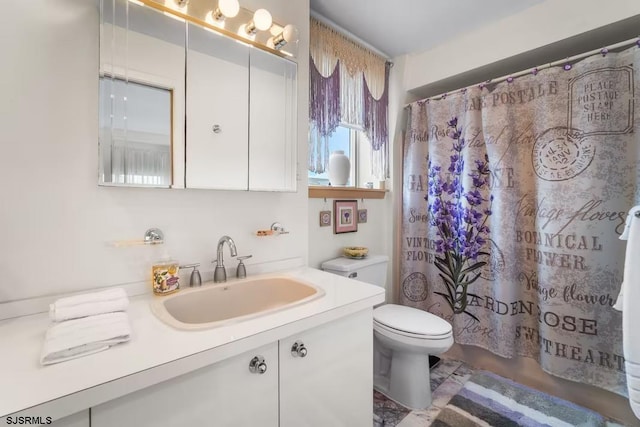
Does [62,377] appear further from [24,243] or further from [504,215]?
[504,215]

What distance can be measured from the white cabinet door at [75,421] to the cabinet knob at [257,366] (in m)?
0.35

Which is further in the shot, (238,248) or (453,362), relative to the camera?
(453,362)

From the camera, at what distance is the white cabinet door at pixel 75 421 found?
1.76 feet

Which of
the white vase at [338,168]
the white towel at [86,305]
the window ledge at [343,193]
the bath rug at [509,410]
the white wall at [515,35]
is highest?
the white wall at [515,35]

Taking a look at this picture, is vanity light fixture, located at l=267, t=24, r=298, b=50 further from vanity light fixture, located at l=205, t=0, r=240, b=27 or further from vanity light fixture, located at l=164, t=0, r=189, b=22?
vanity light fixture, located at l=164, t=0, r=189, b=22

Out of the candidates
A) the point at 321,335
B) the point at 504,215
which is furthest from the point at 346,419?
the point at 504,215

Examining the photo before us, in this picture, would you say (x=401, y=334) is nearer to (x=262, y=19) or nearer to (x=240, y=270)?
(x=240, y=270)

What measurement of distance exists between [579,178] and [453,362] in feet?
4.68

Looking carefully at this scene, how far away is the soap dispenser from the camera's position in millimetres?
1044

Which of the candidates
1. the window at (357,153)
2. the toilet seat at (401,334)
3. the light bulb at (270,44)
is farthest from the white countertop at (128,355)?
the window at (357,153)

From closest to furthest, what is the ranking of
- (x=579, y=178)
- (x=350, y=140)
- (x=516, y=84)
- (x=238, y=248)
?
1. (x=238, y=248)
2. (x=579, y=178)
3. (x=516, y=84)
4. (x=350, y=140)

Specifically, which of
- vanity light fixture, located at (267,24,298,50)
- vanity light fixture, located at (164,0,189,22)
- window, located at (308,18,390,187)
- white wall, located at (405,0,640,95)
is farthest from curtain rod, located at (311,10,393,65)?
vanity light fixture, located at (164,0,189,22)

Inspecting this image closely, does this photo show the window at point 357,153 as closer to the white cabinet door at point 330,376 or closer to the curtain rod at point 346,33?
the curtain rod at point 346,33

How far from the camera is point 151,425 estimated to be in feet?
2.09
